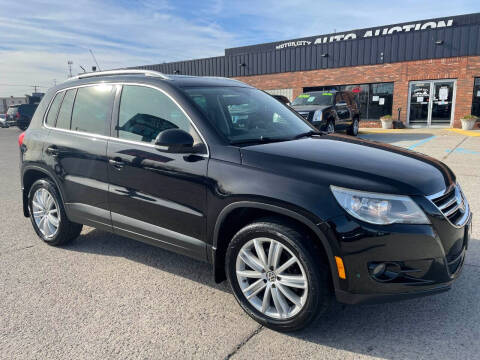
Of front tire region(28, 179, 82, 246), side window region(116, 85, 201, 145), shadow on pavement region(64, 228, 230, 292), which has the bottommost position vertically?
shadow on pavement region(64, 228, 230, 292)

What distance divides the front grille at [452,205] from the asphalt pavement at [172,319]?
76 cm

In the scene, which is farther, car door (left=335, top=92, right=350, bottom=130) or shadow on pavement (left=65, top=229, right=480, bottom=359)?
car door (left=335, top=92, right=350, bottom=130)

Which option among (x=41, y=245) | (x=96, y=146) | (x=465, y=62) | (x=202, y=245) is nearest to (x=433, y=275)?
(x=202, y=245)

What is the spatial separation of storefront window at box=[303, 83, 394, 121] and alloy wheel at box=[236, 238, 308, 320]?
2016 centimetres

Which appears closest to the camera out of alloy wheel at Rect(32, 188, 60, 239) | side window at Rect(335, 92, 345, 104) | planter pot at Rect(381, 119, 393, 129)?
alloy wheel at Rect(32, 188, 60, 239)

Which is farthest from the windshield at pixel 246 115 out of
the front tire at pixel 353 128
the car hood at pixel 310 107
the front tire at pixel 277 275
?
the front tire at pixel 353 128

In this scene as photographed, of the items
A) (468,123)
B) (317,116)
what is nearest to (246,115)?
(317,116)

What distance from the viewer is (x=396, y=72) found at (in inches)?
795

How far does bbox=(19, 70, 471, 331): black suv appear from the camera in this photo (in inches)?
96.4

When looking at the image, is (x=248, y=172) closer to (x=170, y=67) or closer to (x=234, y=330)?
(x=234, y=330)

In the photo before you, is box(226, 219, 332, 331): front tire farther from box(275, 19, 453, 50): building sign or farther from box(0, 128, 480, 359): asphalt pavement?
box(275, 19, 453, 50): building sign

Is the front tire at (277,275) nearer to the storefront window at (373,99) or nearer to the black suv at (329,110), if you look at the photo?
the black suv at (329,110)

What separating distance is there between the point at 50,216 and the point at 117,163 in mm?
1481

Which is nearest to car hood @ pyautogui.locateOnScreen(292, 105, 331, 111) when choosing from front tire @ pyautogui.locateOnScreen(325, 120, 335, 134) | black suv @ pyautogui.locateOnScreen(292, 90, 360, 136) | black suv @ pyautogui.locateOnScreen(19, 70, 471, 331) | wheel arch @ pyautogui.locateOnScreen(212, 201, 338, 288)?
black suv @ pyautogui.locateOnScreen(292, 90, 360, 136)
